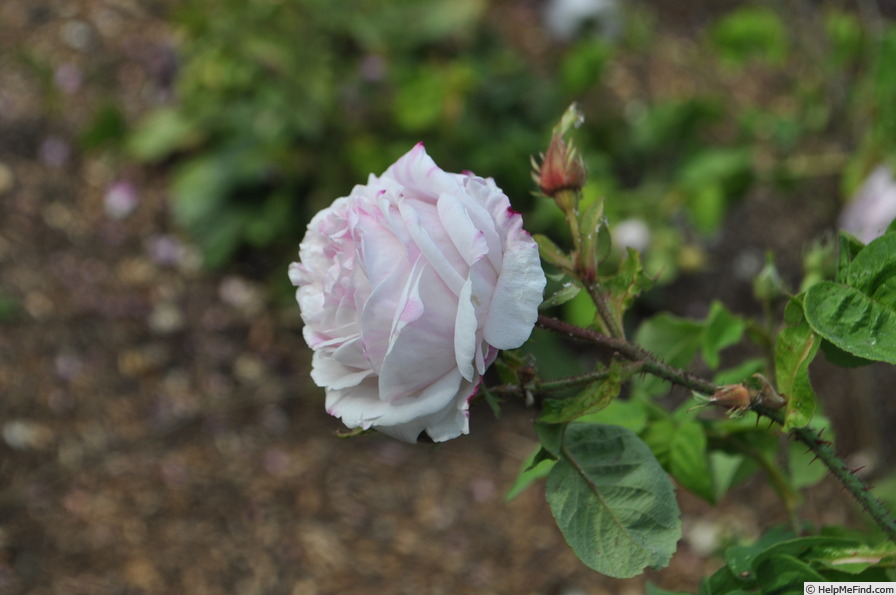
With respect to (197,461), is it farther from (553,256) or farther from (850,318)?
(850,318)

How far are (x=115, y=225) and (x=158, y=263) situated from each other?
7.6 inches

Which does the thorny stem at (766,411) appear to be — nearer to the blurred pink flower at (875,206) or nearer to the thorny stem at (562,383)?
the thorny stem at (562,383)

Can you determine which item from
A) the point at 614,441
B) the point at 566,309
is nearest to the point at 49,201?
the point at 566,309

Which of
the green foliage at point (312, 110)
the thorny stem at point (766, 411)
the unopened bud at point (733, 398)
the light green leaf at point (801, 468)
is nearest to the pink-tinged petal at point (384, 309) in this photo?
the thorny stem at point (766, 411)

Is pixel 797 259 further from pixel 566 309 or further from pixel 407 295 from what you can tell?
pixel 407 295

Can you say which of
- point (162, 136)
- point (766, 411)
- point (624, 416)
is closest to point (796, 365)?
point (766, 411)

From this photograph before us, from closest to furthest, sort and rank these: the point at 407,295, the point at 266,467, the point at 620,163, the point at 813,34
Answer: the point at 407,295 → the point at 266,467 → the point at 813,34 → the point at 620,163

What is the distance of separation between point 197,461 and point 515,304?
1.62 meters

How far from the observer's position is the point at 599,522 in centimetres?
63

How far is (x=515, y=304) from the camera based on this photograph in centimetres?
58

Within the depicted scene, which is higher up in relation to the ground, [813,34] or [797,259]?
[813,34]

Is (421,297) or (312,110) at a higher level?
(312,110)

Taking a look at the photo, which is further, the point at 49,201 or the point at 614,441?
the point at 49,201

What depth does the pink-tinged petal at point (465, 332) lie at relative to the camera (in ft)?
1.87
